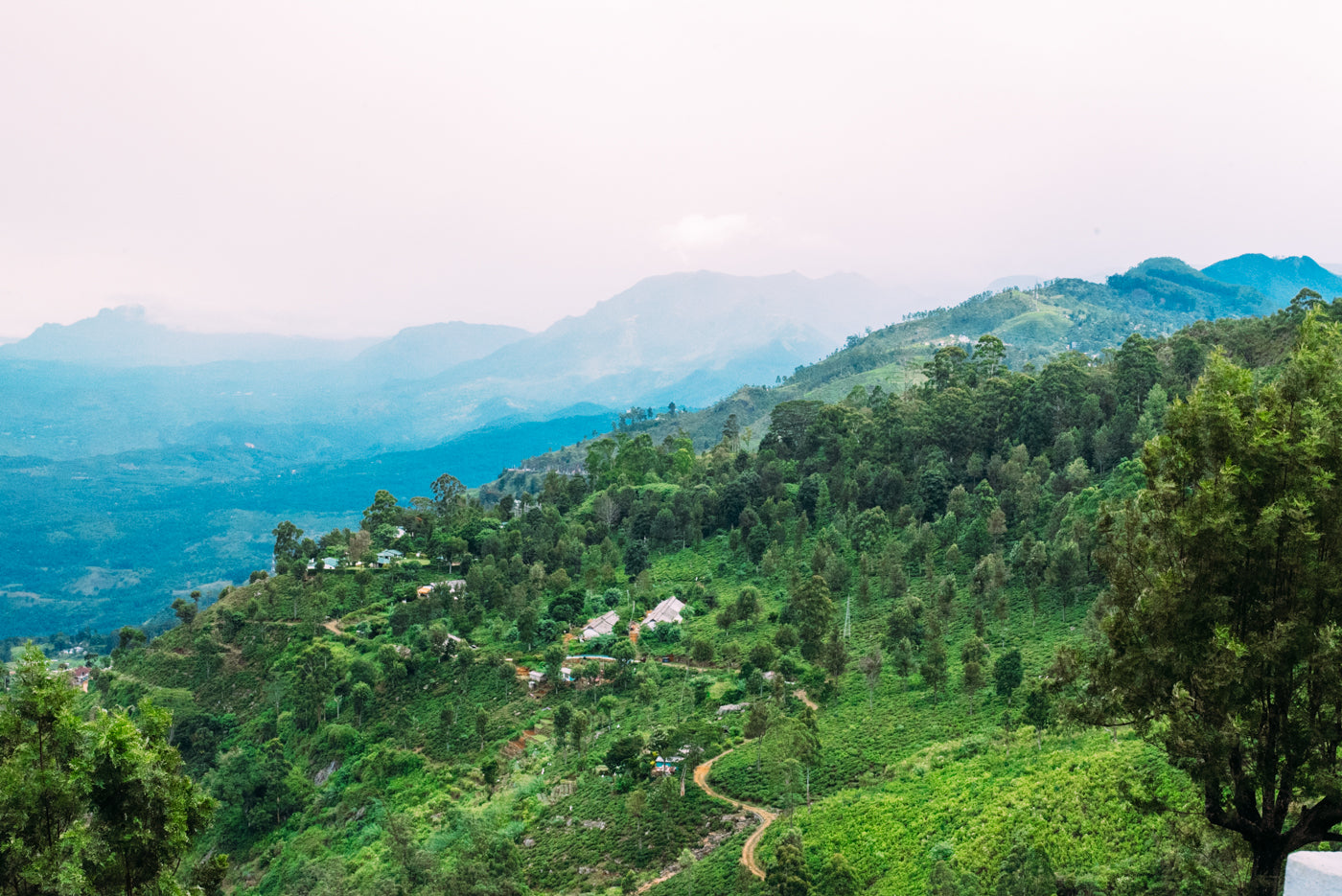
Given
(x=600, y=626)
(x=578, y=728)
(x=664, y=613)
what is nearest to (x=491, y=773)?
(x=578, y=728)

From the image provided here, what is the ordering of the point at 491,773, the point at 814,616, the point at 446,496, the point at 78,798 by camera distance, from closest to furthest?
the point at 78,798 → the point at 491,773 → the point at 814,616 → the point at 446,496

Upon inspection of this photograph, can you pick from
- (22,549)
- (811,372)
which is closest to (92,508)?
(22,549)

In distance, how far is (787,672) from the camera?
31.3 m

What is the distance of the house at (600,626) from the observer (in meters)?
41.3

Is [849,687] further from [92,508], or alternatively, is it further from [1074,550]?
[92,508]

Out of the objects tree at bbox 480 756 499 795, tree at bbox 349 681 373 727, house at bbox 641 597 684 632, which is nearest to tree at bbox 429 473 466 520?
tree at bbox 349 681 373 727

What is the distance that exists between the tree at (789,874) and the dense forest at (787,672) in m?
0.08

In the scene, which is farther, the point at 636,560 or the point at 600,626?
the point at 636,560

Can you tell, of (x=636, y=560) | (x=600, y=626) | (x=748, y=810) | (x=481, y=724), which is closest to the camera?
(x=748, y=810)

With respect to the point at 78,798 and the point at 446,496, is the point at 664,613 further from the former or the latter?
the point at 78,798

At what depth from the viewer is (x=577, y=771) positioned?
29.7 m

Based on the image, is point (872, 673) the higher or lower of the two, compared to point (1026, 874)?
lower

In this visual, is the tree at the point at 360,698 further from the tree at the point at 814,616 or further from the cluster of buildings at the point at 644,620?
the tree at the point at 814,616

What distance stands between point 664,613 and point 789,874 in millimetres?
24892
